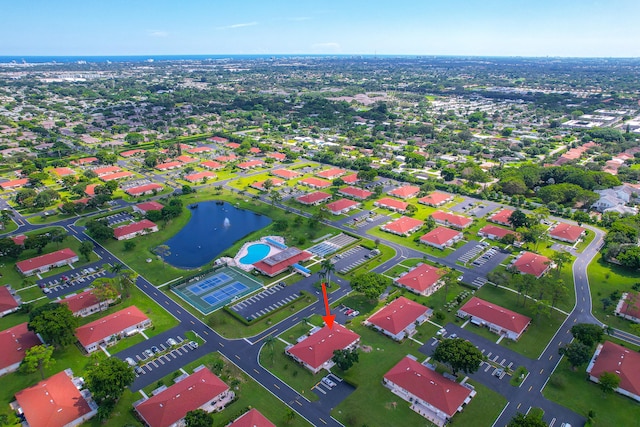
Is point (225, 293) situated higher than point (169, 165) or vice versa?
point (169, 165)

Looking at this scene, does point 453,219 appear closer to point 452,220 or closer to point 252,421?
point 452,220

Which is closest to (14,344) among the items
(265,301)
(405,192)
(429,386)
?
Result: (265,301)

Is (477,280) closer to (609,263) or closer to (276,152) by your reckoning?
(609,263)

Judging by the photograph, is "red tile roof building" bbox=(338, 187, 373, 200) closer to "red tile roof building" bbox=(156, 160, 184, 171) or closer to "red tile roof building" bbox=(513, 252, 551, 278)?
"red tile roof building" bbox=(513, 252, 551, 278)

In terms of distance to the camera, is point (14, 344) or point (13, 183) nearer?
point (14, 344)

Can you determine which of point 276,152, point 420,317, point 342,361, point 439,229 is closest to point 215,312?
point 342,361

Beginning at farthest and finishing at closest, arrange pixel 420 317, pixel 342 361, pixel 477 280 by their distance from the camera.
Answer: pixel 477 280
pixel 420 317
pixel 342 361

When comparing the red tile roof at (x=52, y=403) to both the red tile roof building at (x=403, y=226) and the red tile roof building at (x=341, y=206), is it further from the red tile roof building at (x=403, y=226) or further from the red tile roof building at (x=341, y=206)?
the red tile roof building at (x=341, y=206)
